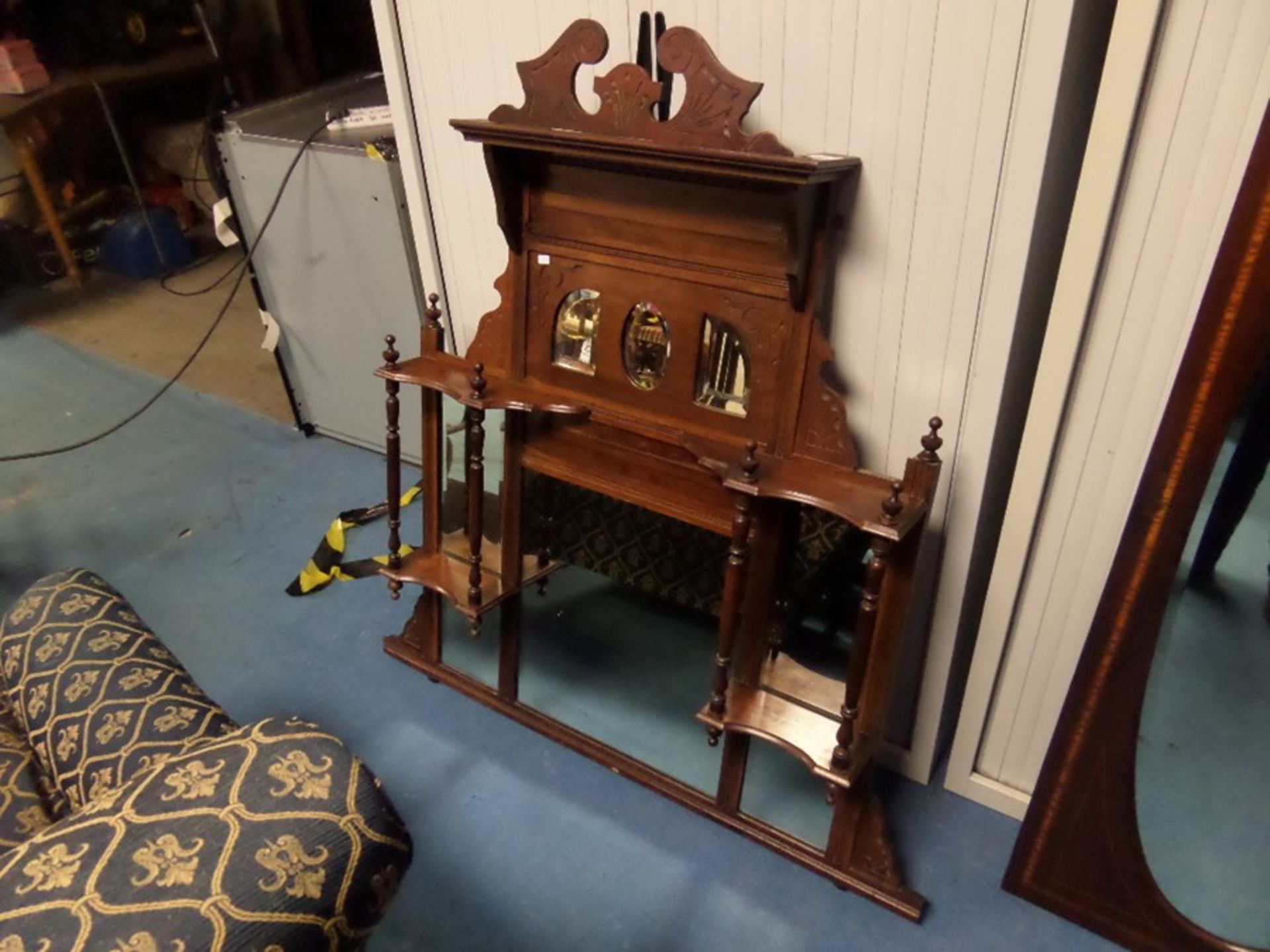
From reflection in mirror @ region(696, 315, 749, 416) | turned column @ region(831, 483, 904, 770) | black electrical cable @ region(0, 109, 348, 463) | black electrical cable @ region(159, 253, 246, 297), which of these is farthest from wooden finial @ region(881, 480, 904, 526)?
black electrical cable @ region(159, 253, 246, 297)

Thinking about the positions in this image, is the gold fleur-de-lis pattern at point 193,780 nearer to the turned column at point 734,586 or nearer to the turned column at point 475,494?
the turned column at point 734,586

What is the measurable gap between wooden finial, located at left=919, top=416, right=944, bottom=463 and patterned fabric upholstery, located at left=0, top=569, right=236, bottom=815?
33.8 inches

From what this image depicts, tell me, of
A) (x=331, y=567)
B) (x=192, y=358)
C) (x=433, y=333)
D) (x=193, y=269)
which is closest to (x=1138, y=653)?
(x=433, y=333)

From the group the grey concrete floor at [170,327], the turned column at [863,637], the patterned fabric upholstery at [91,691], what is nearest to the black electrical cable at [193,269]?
the grey concrete floor at [170,327]

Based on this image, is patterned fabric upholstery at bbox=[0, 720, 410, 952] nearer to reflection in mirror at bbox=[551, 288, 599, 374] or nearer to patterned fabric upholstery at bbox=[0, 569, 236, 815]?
patterned fabric upholstery at bbox=[0, 569, 236, 815]

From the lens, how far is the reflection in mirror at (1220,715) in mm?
968

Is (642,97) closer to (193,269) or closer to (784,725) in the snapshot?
(784,725)

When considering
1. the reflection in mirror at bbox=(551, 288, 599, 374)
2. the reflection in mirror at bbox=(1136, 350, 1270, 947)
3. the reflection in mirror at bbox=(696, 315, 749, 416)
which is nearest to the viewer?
the reflection in mirror at bbox=(1136, 350, 1270, 947)

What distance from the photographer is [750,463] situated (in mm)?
1074

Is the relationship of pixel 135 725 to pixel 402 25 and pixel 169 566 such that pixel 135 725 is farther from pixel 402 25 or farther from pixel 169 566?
pixel 169 566

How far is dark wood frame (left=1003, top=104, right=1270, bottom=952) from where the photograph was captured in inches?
33.2

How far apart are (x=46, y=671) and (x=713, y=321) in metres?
0.92

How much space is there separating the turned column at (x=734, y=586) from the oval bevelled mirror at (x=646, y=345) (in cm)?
22

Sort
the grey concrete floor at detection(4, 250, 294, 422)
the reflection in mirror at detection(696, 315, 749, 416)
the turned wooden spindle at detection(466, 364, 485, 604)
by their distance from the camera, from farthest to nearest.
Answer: the grey concrete floor at detection(4, 250, 294, 422) < the turned wooden spindle at detection(466, 364, 485, 604) < the reflection in mirror at detection(696, 315, 749, 416)
